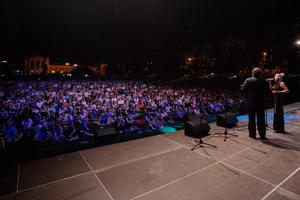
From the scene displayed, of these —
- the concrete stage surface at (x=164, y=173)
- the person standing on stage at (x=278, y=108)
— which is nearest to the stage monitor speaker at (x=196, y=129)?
the concrete stage surface at (x=164, y=173)

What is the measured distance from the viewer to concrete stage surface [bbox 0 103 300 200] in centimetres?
263

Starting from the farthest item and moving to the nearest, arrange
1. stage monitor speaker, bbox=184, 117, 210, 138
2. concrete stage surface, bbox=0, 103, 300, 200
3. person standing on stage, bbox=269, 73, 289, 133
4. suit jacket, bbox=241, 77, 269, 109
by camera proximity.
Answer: person standing on stage, bbox=269, 73, 289, 133, stage monitor speaker, bbox=184, 117, 210, 138, suit jacket, bbox=241, 77, 269, 109, concrete stage surface, bbox=0, 103, 300, 200

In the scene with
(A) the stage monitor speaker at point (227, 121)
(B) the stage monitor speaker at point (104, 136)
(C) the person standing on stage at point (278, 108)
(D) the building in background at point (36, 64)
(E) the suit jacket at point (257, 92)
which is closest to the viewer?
(E) the suit jacket at point (257, 92)

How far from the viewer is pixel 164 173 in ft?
10.3

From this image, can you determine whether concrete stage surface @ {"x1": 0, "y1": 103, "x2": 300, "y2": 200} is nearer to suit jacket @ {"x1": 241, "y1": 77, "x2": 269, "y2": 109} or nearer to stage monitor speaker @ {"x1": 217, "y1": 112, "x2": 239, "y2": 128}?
suit jacket @ {"x1": 241, "y1": 77, "x2": 269, "y2": 109}

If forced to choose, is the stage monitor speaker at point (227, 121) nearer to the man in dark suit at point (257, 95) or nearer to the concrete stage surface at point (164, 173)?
the man in dark suit at point (257, 95)

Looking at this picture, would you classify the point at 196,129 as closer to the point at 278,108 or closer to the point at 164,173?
the point at 164,173

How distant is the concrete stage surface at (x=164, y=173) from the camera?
263 cm

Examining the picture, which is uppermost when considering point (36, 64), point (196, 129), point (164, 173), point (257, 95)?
point (36, 64)

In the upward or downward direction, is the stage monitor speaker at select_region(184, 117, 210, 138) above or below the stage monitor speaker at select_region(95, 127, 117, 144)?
above

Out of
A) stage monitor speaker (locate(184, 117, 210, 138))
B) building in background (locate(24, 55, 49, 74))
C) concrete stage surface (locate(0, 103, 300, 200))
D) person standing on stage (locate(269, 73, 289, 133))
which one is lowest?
concrete stage surface (locate(0, 103, 300, 200))

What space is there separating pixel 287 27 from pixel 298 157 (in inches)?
1871

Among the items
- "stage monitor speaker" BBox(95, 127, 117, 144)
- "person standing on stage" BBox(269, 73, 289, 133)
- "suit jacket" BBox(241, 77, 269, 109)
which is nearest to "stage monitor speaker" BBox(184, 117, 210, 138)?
"suit jacket" BBox(241, 77, 269, 109)

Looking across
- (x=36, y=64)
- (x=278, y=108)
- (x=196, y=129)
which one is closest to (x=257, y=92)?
(x=278, y=108)
